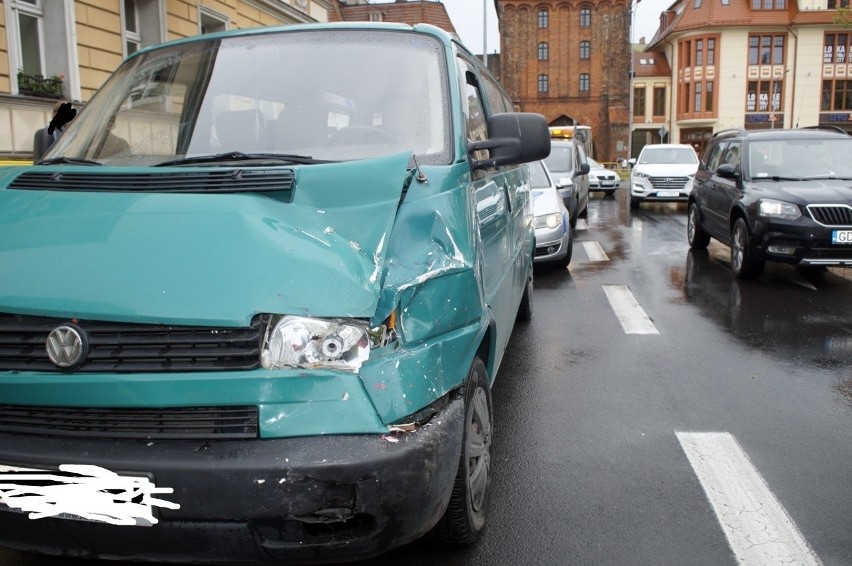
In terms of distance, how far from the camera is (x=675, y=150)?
22734 mm

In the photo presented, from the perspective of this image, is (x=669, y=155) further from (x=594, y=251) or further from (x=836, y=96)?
(x=836, y=96)

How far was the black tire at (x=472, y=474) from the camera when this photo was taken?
288 cm

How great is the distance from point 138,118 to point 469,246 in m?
1.98

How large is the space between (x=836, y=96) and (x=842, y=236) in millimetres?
64331

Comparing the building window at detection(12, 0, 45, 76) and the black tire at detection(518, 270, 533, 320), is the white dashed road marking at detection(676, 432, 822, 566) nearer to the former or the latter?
the black tire at detection(518, 270, 533, 320)

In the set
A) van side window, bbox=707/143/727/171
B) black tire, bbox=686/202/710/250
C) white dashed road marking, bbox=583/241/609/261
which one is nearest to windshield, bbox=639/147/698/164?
white dashed road marking, bbox=583/241/609/261

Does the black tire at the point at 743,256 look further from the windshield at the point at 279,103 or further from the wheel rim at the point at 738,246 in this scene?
the windshield at the point at 279,103

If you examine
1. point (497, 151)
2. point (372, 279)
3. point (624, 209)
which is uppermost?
point (497, 151)

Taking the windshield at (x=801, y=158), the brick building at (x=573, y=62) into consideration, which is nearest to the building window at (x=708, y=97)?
the brick building at (x=573, y=62)

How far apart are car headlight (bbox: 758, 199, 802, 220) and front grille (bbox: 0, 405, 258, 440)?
8.20 meters

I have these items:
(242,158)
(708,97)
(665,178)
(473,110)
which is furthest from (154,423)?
(708,97)

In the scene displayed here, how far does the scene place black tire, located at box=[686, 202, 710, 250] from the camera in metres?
12.7

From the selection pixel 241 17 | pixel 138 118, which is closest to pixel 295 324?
pixel 138 118

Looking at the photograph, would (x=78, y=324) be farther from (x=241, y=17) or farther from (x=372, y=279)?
(x=241, y=17)
